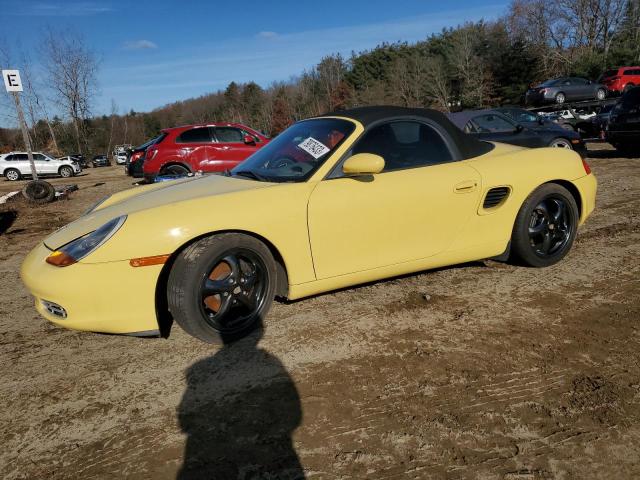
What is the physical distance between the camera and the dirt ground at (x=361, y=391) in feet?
6.19

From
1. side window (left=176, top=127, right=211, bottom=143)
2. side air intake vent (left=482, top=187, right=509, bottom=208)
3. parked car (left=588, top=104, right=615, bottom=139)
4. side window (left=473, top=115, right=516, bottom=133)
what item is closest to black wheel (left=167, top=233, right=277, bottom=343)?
side air intake vent (left=482, top=187, right=509, bottom=208)

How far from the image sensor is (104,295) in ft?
8.42

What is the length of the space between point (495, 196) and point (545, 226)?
2.26 ft

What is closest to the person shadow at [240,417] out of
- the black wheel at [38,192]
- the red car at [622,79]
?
the black wheel at [38,192]

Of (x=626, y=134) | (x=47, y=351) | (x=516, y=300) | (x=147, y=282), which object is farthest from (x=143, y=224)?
(x=626, y=134)

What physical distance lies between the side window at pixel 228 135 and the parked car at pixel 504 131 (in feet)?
16.6

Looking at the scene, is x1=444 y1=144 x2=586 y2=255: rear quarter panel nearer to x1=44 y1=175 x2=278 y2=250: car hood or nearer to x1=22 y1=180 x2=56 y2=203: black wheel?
x1=44 y1=175 x2=278 y2=250: car hood

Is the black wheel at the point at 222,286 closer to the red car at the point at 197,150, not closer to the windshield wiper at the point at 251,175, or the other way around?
the windshield wiper at the point at 251,175

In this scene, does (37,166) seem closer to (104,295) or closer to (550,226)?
(104,295)

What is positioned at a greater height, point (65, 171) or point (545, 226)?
point (65, 171)

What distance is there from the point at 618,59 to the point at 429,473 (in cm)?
4875

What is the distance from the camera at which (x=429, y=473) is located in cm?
179

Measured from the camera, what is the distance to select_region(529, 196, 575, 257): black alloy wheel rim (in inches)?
150

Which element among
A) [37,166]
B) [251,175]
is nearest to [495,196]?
[251,175]
